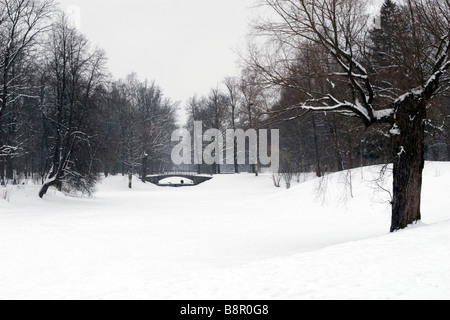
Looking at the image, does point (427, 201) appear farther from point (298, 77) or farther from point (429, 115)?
point (298, 77)

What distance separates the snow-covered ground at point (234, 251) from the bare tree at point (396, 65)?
1.52 m

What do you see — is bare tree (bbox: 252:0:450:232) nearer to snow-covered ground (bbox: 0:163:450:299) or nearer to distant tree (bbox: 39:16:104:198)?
snow-covered ground (bbox: 0:163:450:299)

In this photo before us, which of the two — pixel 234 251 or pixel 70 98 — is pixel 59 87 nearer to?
pixel 70 98

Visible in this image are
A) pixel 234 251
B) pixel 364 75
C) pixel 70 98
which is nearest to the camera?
pixel 364 75

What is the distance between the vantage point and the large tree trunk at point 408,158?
964 cm

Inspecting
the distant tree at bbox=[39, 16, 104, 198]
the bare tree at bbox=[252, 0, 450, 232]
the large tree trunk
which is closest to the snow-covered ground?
the large tree trunk

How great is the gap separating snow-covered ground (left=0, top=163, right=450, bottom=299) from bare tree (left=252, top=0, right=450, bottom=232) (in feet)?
4.98

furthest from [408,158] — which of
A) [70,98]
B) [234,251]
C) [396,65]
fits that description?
[70,98]

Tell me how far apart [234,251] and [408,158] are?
5.17 metres

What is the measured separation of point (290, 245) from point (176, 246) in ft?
11.3

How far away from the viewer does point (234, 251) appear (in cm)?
1169

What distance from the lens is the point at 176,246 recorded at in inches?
493

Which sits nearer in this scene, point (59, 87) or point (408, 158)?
point (408, 158)

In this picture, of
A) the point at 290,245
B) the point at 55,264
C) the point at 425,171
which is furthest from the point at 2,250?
the point at 425,171
